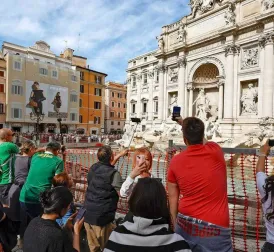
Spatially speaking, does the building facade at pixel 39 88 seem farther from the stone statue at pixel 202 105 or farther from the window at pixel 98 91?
the stone statue at pixel 202 105

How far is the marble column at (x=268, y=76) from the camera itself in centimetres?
1628

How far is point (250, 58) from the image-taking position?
58.6 ft

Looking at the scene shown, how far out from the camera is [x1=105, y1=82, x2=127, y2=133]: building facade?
51.1 m

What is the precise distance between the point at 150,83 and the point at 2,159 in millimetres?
25641

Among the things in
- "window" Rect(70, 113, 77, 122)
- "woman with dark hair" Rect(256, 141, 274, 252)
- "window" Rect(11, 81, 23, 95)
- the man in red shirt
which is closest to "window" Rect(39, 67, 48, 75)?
"window" Rect(11, 81, 23, 95)

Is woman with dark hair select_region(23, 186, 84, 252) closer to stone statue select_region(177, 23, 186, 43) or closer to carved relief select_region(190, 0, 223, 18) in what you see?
carved relief select_region(190, 0, 223, 18)

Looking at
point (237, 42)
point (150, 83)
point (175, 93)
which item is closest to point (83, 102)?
point (150, 83)

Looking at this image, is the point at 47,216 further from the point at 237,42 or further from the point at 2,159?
the point at 237,42

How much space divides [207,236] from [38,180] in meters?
2.53

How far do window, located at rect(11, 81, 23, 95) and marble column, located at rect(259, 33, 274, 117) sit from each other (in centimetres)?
3026

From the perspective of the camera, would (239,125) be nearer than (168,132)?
Yes

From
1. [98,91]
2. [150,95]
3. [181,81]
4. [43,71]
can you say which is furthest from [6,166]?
[98,91]

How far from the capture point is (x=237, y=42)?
60.3 feet

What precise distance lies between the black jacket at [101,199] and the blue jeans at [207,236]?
4.13ft
